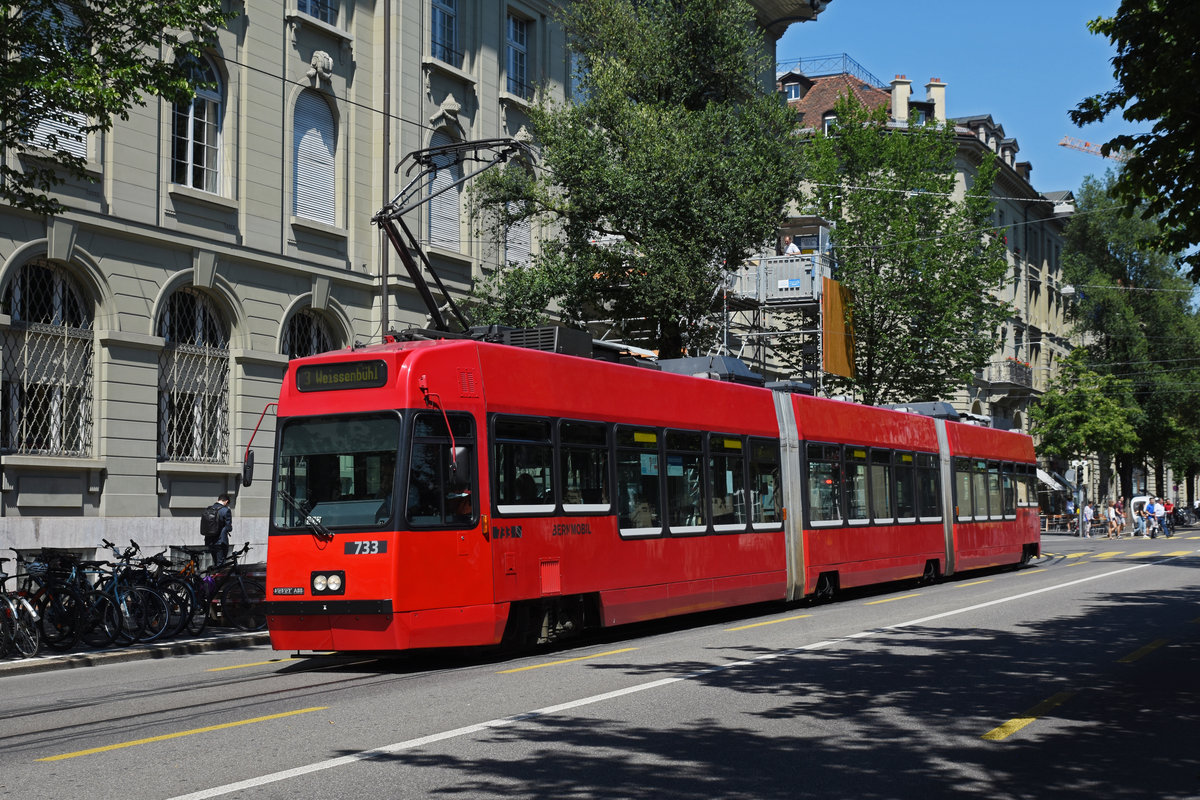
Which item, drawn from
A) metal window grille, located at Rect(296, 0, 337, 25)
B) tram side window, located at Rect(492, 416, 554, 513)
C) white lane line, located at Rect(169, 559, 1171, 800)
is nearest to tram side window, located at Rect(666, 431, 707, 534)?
white lane line, located at Rect(169, 559, 1171, 800)

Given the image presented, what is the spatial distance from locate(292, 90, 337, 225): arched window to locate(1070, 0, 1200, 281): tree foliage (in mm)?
15877

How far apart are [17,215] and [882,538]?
1349cm

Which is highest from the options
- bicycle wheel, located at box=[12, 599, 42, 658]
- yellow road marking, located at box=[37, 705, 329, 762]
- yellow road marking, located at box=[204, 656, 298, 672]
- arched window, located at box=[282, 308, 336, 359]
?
arched window, located at box=[282, 308, 336, 359]

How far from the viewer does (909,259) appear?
39.8 metres

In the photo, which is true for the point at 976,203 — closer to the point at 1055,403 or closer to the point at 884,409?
the point at 884,409

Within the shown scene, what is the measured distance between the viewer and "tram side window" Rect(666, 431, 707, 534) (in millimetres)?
15320

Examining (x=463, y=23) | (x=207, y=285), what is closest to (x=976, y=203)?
(x=463, y=23)

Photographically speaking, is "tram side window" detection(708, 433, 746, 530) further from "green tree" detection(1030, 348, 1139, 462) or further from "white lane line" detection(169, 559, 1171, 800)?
"green tree" detection(1030, 348, 1139, 462)

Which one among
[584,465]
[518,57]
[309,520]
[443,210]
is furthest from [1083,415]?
[309,520]

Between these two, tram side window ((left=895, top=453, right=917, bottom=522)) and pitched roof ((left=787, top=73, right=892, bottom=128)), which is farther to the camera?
pitched roof ((left=787, top=73, right=892, bottom=128))

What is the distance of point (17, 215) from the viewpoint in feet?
62.6

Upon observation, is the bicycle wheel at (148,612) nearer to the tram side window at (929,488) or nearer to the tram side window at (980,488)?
the tram side window at (929,488)

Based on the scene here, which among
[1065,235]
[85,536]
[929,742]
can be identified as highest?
[1065,235]

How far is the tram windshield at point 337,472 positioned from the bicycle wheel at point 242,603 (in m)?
5.30
